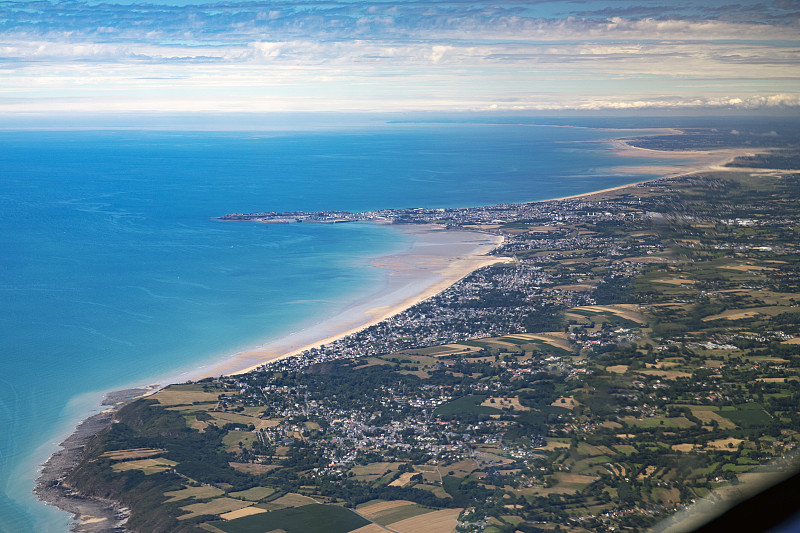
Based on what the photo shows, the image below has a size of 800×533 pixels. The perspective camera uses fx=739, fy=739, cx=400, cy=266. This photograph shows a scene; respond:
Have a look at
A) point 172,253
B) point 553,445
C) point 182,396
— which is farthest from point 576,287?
point 172,253

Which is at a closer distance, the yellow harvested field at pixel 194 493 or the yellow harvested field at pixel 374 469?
the yellow harvested field at pixel 194 493

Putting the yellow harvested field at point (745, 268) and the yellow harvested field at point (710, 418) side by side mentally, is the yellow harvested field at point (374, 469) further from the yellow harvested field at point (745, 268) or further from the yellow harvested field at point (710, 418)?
the yellow harvested field at point (745, 268)

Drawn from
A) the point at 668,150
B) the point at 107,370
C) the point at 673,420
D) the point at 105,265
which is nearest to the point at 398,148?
the point at 668,150

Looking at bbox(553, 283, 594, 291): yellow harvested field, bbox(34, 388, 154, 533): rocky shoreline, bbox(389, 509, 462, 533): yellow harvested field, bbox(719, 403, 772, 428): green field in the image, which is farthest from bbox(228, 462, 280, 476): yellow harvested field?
bbox(553, 283, 594, 291): yellow harvested field

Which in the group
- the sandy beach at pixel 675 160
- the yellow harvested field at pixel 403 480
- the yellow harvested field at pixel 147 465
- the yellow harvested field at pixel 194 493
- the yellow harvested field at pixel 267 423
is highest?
the sandy beach at pixel 675 160

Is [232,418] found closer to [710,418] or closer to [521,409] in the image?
[521,409]

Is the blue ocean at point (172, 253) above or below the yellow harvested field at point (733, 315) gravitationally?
above

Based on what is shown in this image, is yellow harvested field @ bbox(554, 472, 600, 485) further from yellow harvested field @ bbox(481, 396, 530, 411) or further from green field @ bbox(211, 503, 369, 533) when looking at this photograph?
yellow harvested field @ bbox(481, 396, 530, 411)

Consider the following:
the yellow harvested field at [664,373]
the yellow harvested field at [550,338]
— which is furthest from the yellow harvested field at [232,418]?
the yellow harvested field at [664,373]
